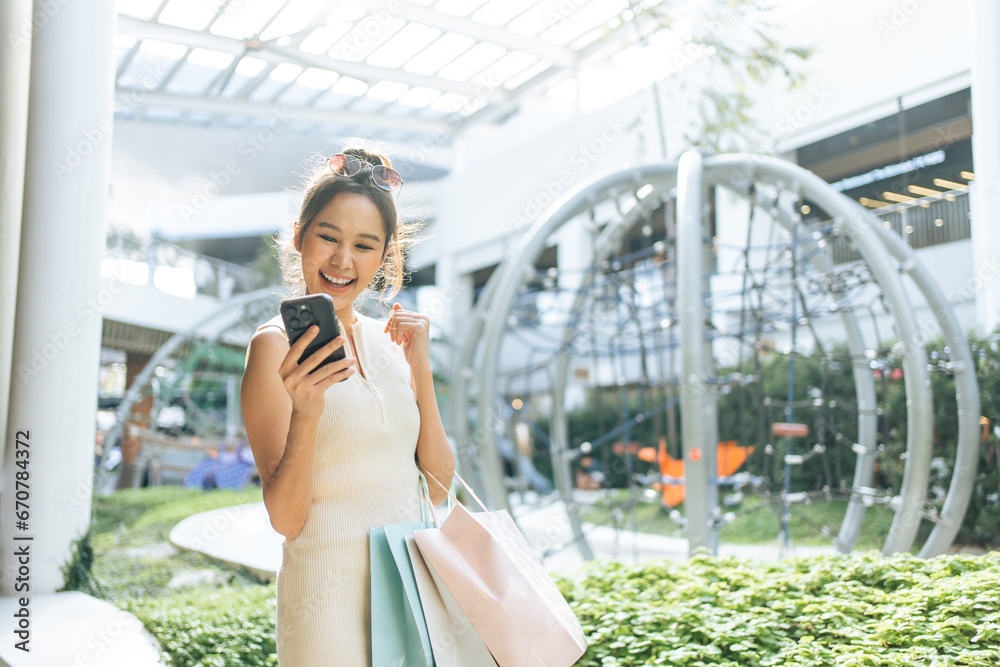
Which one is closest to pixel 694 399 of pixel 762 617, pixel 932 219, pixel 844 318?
pixel 762 617

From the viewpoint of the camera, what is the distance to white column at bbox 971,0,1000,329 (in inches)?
207

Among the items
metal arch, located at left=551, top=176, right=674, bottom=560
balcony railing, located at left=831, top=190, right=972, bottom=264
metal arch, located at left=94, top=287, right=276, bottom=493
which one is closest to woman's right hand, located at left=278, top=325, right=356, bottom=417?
metal arch, located at left=551, top=176, right=674, bottom=560

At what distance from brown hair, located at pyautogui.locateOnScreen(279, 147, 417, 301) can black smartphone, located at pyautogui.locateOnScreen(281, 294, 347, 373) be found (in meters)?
0.34

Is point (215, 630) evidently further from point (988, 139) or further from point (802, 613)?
point (988, 139)

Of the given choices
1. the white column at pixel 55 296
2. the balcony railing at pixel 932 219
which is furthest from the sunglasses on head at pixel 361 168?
the balcony railing at pixel 932 219

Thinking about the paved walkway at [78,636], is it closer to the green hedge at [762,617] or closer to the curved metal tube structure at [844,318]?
the green hedge at [762,617]

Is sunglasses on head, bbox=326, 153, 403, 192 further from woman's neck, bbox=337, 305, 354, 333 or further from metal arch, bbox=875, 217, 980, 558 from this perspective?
metal arch, bbox=875, 217, 980, 558

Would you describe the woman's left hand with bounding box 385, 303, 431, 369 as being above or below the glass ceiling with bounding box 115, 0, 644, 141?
below

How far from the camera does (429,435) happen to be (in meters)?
1.63

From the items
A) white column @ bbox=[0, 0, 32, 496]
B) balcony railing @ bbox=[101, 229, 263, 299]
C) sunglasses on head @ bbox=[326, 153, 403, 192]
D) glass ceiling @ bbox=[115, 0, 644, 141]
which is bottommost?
sunglasses on head @ bbox=[326, 153, 403, 192]

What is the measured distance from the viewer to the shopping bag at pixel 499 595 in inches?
53.5

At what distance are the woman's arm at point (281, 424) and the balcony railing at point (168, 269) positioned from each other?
13969 millimetres

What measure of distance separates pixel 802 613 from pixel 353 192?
2.39 m

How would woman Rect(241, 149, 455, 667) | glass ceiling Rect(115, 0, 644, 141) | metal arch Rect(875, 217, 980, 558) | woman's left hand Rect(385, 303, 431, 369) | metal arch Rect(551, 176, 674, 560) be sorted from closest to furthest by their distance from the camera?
1. woman Rect(241, 149, 455, 667)
2. woman's left hand Rect(385, 303, 431, 369)
3. metal arch Rect(875, 217, 980, 558)
4. metal arch Rect(551, 176, 674, 560)
5. glass ceiling Rect(115, 0, 644, 141)
